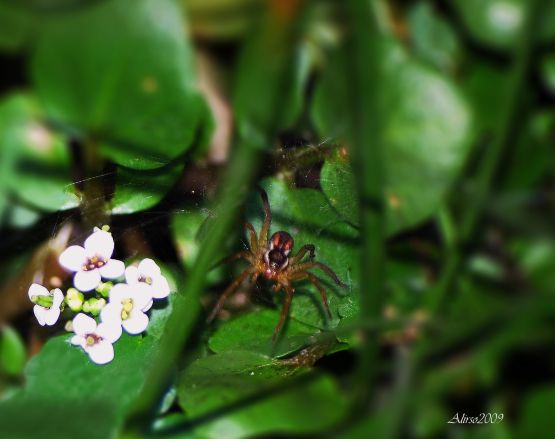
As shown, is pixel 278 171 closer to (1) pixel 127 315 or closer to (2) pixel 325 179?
(2) pixel 325 179

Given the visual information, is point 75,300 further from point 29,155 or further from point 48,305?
point 29,155

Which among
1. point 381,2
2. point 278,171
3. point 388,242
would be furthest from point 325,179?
point 381,2

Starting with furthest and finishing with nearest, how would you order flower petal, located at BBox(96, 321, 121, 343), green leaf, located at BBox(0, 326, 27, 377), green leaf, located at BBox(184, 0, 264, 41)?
green leaf, located at BBox(184, 0, 264, 41) < green leaf, located at BBox(0, 326, 27, 377) < flower petal, located at BBox(96, 321, 121, 343)

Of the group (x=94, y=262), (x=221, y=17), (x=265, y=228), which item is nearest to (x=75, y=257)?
(x=94, y=262)

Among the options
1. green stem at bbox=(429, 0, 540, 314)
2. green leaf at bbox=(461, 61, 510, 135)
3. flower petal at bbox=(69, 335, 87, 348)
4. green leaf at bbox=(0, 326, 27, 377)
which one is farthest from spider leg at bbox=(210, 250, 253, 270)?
green leaf at bbox=(461, 61, 510, 135)

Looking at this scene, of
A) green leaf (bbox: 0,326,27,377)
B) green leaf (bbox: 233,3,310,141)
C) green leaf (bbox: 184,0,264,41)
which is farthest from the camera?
green leaf (bbox: 184,0,264,41)

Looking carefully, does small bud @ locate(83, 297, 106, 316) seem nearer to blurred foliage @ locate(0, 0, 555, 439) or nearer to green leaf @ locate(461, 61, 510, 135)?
blurred foliage @ locate(0, 0, 555, 439)
